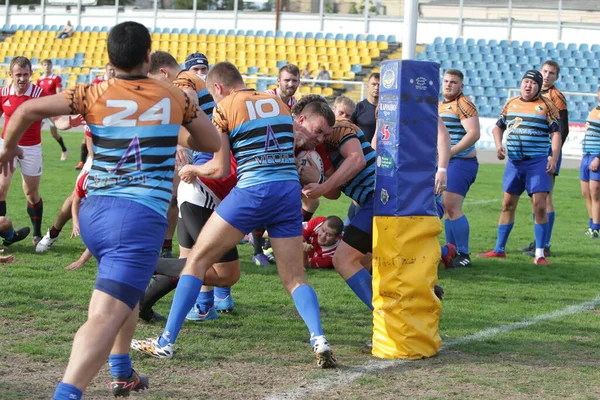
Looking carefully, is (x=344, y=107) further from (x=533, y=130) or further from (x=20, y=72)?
(x=20, y=72)

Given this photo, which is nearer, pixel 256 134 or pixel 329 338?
pixel 256 134

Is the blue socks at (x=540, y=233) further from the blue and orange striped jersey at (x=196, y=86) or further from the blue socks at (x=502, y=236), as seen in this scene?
the blue and orange striped jersey at (x=196, y=86)

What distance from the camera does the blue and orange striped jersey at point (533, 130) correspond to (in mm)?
10266

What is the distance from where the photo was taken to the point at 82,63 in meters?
36.2

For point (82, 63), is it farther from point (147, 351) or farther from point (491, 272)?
point (147, 351)

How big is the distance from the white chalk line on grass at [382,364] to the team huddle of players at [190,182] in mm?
207

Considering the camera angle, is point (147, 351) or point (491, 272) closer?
point (147, 351)

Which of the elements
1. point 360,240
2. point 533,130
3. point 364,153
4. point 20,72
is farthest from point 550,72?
point 20,72

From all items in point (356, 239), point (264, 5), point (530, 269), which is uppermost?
point (264, 5)

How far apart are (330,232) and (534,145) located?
2.78 meters

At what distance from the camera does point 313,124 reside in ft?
19.6

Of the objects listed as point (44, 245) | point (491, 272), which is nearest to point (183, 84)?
point (44, 245)

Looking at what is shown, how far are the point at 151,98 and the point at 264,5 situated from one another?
34949 mm

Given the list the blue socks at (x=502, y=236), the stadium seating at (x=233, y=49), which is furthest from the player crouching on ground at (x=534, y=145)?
the stadium seating at (x=233, y=49)
